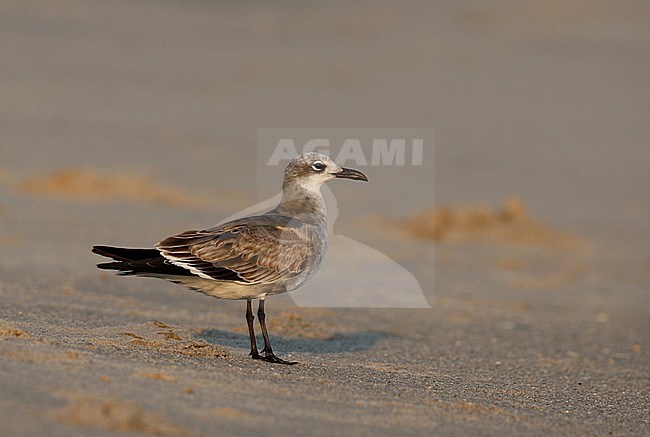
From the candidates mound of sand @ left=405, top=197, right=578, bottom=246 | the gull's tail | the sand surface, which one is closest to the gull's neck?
the sand surface

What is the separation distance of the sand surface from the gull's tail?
403mm

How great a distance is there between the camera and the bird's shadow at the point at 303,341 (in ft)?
22.4

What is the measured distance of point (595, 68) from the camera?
22.1 meters

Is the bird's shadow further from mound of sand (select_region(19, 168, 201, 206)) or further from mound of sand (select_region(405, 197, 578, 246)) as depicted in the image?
mound of sand (select_region(19, 168, 201, 206))

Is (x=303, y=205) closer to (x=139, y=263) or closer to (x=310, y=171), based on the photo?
(x=310, y=171)

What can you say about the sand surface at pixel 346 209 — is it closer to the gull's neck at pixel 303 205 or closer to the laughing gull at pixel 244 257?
the laughing gull at pixel 244 257

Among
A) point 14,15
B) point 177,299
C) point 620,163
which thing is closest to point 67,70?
point 14,15

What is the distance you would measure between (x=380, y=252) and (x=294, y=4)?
16.1 meters

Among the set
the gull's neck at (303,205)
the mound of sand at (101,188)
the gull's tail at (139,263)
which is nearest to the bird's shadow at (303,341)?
the gull's neck at (303,205)

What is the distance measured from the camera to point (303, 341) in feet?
24.0

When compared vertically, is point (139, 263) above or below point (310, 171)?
below

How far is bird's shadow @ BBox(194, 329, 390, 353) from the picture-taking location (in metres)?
6.83

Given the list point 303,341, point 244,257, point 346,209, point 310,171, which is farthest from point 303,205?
point 346,209

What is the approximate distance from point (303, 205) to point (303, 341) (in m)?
1.25
